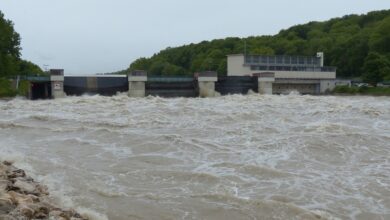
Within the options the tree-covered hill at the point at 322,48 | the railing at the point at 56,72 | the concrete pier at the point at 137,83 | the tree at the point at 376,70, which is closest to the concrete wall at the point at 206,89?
the concrete pier at the point at 137,83

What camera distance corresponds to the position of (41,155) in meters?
13.5

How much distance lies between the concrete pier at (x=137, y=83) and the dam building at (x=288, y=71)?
1564 centimetres

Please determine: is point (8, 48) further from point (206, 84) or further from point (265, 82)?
point (265, 82)

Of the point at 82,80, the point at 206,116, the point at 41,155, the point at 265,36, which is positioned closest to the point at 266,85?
the point at 82,80

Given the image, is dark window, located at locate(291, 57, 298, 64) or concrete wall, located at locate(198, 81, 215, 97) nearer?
concrete wall, located at locate(198, 81, 215, 97)

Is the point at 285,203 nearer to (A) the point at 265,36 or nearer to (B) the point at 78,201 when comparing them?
(B) the point at 78,201

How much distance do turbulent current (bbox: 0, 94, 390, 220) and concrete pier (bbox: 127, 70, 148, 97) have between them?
24680 mm

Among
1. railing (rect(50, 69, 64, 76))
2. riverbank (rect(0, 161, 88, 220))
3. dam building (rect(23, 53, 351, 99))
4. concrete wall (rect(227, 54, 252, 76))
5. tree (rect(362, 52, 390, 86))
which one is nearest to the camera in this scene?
riverbank (rect(0, 161, 88, 220))

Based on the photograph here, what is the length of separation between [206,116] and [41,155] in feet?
43.6

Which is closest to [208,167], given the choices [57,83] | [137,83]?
[57,83]

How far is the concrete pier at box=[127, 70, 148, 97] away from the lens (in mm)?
46906

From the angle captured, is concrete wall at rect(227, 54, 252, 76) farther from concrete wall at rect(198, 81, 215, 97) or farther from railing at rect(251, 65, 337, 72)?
concrete wall at rect(198, 81, 215, 97)

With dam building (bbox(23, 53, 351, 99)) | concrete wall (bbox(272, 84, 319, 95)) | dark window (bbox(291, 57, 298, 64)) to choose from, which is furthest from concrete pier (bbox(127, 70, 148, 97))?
dark window (bbox(291, 57, 298, 64))

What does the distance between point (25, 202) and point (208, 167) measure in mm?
5881
